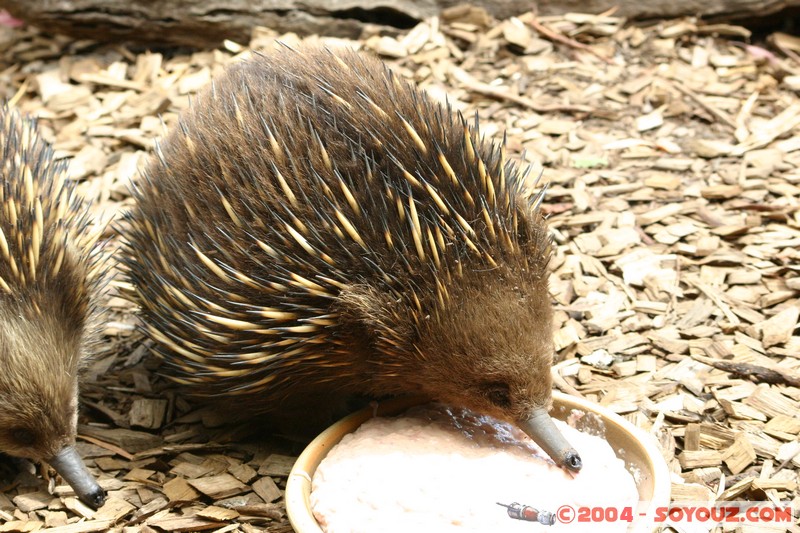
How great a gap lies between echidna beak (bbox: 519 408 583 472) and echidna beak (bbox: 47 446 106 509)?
167 cm

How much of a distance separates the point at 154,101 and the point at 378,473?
384 centimetres

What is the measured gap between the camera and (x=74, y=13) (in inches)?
258

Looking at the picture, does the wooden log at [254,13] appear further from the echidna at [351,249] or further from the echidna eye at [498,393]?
the echidna eye at [498,393]

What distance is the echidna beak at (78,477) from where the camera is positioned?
11.5 feet

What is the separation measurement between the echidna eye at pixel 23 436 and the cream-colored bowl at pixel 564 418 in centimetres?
105

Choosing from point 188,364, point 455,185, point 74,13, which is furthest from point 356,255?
point 74,13

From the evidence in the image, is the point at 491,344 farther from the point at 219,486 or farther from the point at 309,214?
the point at 219,486

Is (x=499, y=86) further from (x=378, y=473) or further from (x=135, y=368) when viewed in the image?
(x=378, y=473)

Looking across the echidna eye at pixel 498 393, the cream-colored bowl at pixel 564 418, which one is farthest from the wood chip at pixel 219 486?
the echidna eye at pixel 498 393

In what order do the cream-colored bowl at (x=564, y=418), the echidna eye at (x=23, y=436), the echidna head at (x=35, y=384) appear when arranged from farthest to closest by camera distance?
1. the echidna eye at (x=23, y=436)
2. the echidna head at (x=35, y=384)
3. the cream-colored bowl at (x=564, y=418)

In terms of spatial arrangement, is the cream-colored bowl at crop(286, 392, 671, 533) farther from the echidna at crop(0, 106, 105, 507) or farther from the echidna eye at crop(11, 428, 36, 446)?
the echidna eye at crop(11, 428, 36, 446)

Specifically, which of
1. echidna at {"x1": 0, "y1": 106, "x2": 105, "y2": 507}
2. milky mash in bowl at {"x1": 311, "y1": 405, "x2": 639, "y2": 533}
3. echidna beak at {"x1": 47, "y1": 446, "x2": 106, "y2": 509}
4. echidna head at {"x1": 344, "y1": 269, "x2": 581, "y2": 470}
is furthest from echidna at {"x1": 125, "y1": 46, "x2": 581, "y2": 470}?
echidna beak at {"x1": 47, "y1": 446, "x2": 106, "y2": 509}

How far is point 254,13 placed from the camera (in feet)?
21.4

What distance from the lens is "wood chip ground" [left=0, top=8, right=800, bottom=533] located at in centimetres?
372
